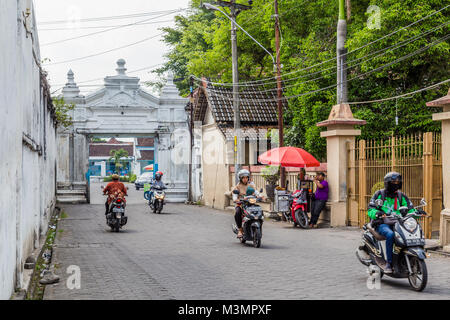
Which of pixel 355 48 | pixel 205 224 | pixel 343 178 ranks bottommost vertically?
pixel 205 224

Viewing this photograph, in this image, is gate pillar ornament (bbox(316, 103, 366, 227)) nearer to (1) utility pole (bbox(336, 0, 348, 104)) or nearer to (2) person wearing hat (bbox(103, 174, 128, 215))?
(1) utility pole (bbox(336, 0, 348, 104))

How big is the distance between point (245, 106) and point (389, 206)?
20663 millimetres

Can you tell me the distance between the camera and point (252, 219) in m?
12.8

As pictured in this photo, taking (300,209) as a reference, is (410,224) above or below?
above

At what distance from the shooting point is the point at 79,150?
112 ft

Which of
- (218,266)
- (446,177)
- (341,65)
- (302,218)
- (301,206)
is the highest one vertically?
(341,65)

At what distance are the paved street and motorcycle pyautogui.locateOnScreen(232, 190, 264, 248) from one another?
0.79 ft

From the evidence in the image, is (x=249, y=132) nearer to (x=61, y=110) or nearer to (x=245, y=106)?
(x=245, y=106)

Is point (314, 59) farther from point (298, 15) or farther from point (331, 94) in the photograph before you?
point (298, 15)

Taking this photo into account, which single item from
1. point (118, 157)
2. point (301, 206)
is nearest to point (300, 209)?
point (301, 206)

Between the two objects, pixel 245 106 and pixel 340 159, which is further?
pixel 245 106

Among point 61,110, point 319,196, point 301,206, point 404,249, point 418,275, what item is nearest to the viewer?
point 418,275

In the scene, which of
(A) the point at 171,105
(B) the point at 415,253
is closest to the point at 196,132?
(A) the point at 171,105

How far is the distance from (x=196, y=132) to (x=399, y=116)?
1371 cm
